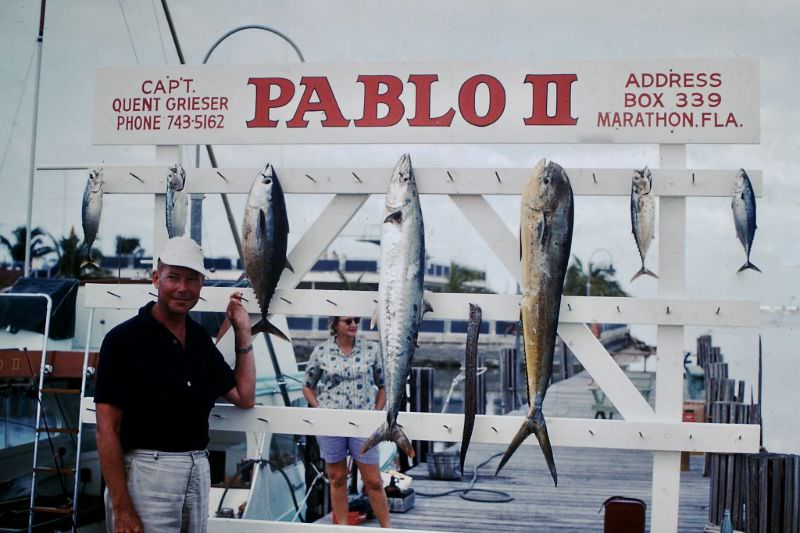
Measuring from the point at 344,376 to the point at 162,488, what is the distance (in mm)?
2304

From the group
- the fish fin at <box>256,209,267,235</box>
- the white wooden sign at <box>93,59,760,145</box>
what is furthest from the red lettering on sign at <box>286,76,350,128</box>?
the fish fin at <box>256,209,267,235</box>

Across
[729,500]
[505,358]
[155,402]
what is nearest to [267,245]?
[155,402]

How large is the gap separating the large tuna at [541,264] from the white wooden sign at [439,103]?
0.40m

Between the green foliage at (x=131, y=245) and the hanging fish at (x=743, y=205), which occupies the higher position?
the green foliage at (x=131, y=245)

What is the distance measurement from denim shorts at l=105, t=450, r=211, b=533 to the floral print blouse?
206 cm

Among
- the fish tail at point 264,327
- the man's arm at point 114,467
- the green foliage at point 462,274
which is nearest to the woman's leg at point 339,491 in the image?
the fish tail at point 264,327

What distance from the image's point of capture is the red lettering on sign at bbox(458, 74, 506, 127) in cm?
438

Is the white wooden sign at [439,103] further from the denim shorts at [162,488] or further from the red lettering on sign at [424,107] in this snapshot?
the denim shorts at [162,488]

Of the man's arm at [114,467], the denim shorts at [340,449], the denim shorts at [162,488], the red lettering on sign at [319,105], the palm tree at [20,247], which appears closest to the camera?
the man's arm at [114,467]

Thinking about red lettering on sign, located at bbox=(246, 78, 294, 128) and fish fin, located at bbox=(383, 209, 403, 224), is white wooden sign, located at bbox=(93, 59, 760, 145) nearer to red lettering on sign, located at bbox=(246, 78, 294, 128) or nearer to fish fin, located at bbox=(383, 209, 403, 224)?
red lettering on sign, located at bbox=(246, 78, 294, 128)

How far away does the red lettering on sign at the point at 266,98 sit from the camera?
455 cm

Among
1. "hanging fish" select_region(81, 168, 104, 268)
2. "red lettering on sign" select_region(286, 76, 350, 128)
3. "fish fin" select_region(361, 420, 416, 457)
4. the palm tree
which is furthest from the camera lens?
the palm tree

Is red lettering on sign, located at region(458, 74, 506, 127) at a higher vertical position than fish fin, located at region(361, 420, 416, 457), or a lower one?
higher

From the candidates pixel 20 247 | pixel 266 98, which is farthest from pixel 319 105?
pixel 20 247
